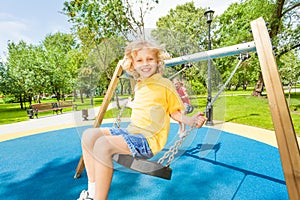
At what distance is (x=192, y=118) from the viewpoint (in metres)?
1.47

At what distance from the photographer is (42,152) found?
495cm

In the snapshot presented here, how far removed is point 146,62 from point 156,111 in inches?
15.0

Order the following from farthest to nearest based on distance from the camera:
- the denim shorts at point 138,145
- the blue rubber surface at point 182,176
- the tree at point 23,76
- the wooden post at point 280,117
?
the tree at point 23,76
the blue rubber surface at point 182,176
the denim shorts at point 138,145
the wooden post at point 280,117

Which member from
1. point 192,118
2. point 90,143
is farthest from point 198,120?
point 90,143

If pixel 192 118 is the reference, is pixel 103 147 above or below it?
below

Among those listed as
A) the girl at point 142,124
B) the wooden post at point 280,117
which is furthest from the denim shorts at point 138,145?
the wooden post at point 280,117

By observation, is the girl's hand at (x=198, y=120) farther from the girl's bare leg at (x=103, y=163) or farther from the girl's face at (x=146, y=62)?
the girl's bare leg at (x=103, y=163)

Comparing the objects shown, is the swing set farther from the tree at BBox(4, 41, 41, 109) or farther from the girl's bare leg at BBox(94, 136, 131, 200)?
the tree at BBox(4, 41, 41, 109)

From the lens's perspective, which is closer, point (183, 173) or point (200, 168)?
point (183, 173)

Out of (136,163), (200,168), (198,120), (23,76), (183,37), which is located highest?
(23,76)

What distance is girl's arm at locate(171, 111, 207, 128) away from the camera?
57.1 inches

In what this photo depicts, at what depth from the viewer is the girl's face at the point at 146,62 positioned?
1.38 metres

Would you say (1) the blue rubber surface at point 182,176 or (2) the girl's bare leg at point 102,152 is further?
(1) the blue rubber surface at point 182,176

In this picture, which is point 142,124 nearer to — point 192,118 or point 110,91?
point 192,118
